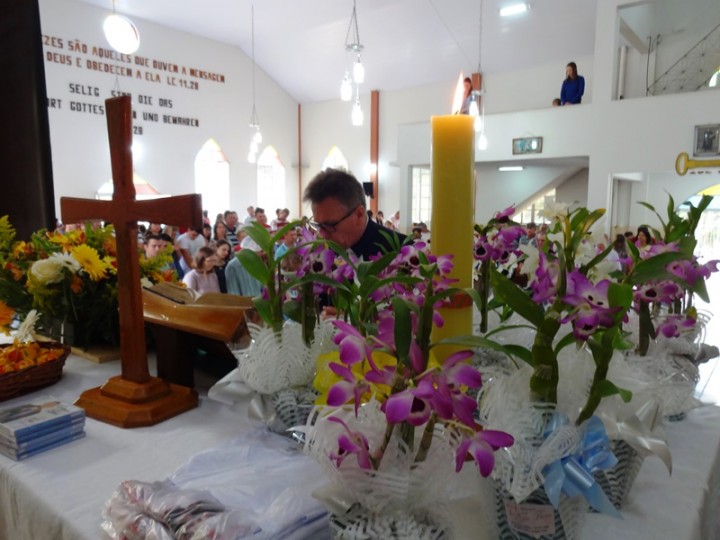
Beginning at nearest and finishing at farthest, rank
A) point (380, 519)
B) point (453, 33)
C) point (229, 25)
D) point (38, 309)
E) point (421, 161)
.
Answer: point (380, 519) → point (38, 309) → point (421, 161) → point (453, 33) → point (229, 25)

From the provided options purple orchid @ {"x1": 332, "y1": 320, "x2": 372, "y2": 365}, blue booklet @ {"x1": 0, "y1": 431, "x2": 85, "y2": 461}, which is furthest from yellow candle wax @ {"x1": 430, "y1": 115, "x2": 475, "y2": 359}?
blue booklet @ {"x1": 0, "y1": 431, "x2": 85, "y2": 461}

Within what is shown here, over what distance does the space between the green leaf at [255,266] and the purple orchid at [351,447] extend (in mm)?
390

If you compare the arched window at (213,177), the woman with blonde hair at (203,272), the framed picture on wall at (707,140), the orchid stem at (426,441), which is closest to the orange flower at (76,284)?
the orchid stem at (426,441)

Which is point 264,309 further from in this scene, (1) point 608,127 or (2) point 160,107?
(2) point 160,107

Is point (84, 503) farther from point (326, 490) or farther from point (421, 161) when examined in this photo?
point (421, 161)

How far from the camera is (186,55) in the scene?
1230 cm

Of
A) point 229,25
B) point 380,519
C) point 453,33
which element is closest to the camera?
point 380,519

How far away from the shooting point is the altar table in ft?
2.45

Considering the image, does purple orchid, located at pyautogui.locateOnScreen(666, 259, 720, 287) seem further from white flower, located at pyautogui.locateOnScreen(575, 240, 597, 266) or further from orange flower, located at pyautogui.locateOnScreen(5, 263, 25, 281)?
orange flower, located at pyautogui.locateOnScreen(5, 263, 25, 281)

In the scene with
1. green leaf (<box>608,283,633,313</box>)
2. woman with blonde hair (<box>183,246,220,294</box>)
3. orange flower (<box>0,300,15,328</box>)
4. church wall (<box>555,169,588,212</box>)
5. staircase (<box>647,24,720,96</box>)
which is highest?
staircase (<box>647,24,720,96</box>)

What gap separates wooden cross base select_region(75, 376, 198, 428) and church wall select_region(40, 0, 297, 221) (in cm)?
1042

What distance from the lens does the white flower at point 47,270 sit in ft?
4.87

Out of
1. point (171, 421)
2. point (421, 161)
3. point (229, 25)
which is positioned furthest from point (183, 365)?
point (229, 25)

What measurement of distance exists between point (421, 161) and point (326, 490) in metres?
9.62
